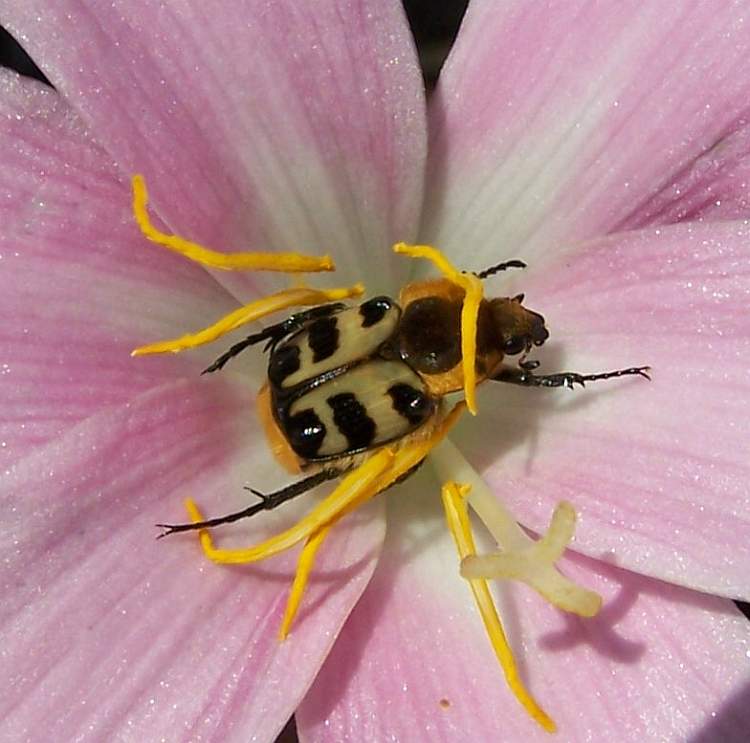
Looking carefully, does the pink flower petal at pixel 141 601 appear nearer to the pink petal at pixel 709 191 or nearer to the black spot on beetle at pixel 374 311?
the black spot on beetle at pixel 374 311

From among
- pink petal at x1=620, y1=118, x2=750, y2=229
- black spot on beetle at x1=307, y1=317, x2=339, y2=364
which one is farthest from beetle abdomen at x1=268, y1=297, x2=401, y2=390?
pink petal at x1=620, y1=118, x2=750, y2=229

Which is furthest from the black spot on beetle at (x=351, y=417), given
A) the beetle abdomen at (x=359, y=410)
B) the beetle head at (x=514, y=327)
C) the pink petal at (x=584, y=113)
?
the pink petal at (x=584, y=113)

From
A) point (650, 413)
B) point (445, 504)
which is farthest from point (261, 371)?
point (650, 413)

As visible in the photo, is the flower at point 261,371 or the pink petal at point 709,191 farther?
the pink petal at point 709,191

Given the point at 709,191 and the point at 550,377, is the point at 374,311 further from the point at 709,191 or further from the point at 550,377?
the point at 709,191

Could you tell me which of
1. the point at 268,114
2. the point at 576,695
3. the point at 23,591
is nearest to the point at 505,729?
the point at 576,695
